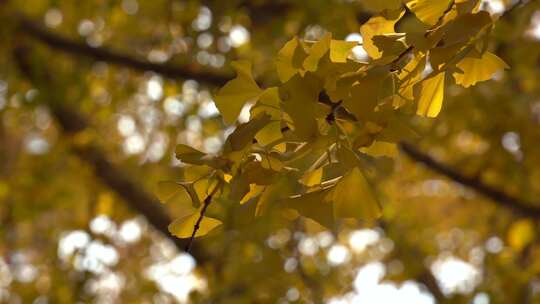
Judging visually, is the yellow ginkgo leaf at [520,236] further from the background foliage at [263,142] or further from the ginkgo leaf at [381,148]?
the ginkgo leaf at [381,148]

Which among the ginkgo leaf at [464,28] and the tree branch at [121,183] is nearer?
the ginkgo leaf at [464,28]

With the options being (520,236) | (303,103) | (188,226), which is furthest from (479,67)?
(520,236)

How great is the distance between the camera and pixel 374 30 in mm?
731

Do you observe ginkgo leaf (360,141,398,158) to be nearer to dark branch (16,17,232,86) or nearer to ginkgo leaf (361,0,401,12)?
ginkgo leaf (361,0,401,12)

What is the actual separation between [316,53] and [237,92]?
10 cm

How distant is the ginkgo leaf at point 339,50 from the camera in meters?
0.71

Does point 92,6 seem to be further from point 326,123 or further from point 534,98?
point 326,123

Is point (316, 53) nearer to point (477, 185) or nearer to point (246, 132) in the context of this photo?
point (246, 132)

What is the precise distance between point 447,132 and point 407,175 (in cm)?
58

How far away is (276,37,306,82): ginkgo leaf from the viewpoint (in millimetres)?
694

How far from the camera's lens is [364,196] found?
721 millimetres

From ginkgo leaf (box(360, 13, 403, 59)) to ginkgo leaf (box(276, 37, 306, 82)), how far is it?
0.06 metres

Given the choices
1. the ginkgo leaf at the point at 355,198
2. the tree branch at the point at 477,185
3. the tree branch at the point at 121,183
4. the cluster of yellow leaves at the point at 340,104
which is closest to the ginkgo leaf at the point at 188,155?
the cluster of yellow leaves at the point at 340,104

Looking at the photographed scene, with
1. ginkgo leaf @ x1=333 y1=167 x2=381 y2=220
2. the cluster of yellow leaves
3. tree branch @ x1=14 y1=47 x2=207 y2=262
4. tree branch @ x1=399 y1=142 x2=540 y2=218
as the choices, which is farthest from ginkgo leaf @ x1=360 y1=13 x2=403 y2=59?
tree branch @ x1=14 y1=47 x2=207 y2=262
